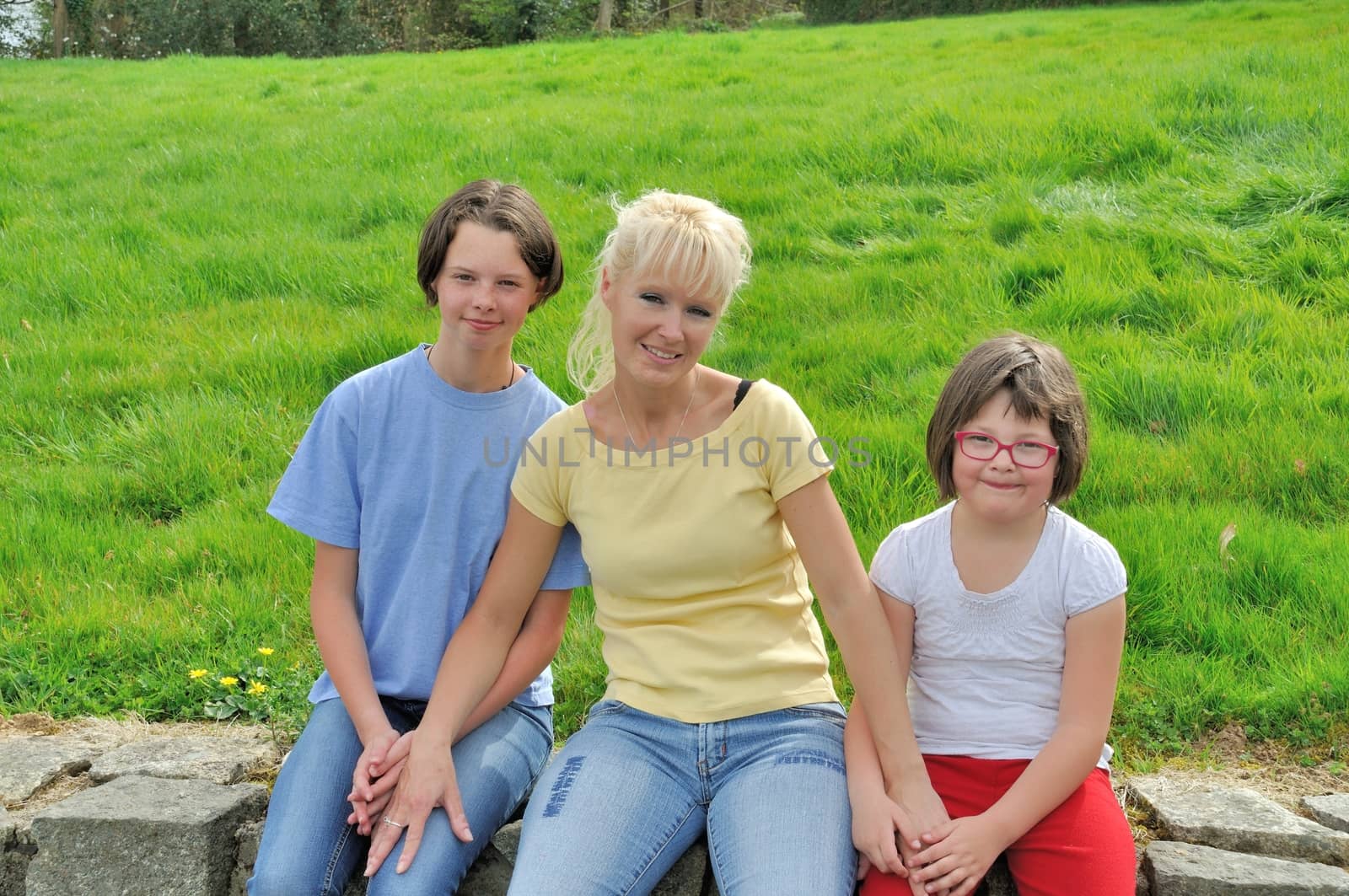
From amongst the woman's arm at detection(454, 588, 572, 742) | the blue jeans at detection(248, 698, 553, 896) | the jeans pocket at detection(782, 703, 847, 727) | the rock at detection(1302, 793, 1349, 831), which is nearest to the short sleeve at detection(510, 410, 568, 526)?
the woman's arm at detection(454, 588, 572, 742)

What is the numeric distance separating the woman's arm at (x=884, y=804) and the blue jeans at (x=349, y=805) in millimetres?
741

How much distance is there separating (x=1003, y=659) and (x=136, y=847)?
1.95 metres

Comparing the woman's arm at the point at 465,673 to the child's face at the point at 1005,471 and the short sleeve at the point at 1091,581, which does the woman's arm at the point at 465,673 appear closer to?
the child's face at the point at 1005,471

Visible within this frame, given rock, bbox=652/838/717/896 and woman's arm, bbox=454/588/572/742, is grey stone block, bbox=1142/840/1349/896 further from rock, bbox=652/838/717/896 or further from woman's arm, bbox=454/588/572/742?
woman's arm, bbox=454/588/572/742

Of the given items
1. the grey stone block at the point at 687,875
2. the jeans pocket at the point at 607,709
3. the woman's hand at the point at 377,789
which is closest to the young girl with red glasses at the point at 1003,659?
the grey stone block at the point at 687,875

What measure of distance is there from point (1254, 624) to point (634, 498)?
1.77 meters

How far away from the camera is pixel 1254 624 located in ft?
10.1

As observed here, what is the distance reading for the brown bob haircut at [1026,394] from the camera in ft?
7.47

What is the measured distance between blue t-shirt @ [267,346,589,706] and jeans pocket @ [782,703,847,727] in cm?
56

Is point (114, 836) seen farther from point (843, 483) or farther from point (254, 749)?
point (843, 483)

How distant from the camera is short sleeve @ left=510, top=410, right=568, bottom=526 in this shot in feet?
8.27

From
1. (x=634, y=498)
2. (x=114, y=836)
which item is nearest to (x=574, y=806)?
(x=634, y=498)

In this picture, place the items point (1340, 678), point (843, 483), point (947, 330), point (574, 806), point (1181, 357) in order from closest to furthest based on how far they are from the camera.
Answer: point (574, 806)
point (1340, 678)
point (843, 483)
point (1181, 357)
point (947, 330)

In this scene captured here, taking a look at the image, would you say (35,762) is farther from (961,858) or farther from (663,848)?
(961,858)
